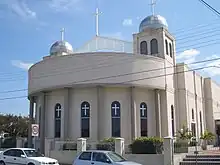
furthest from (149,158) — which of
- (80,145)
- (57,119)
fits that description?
(57,119)

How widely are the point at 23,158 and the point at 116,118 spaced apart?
11.7m

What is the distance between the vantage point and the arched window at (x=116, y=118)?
94.3 ft

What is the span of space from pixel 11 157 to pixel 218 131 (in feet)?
99.5

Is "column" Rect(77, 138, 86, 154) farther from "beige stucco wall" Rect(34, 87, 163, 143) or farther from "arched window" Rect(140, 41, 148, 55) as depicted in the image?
"arched window" Rect(140, 41, 148, 55)

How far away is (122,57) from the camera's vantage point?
94.0ft

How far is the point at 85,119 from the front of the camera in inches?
1145

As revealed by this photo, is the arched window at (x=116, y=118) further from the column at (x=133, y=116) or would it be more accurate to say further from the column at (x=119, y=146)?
the column at (x=119, y=146)

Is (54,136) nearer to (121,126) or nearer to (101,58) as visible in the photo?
(121,126)

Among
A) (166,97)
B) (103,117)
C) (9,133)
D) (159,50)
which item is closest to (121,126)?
(103,117)

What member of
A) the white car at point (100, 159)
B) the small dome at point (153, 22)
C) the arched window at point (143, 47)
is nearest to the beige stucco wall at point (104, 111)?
the arched window at point (143, 47)

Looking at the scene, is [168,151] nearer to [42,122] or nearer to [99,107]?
[99,107]

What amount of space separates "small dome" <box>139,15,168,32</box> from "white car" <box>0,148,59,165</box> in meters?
20.3

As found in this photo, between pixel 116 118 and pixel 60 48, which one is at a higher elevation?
pixel 60 48

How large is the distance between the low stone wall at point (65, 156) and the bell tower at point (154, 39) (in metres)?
14.2
